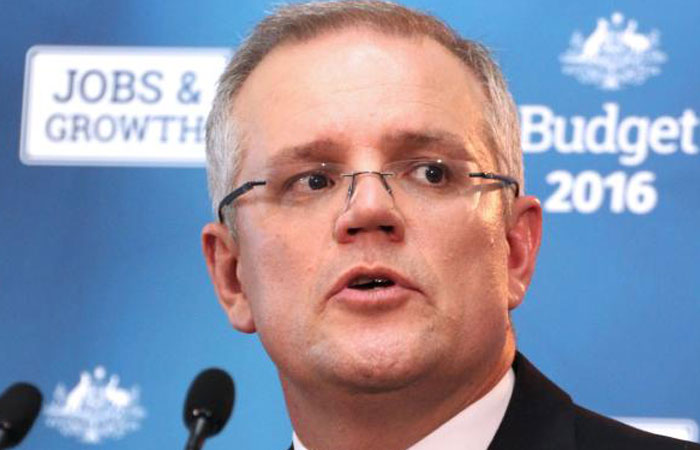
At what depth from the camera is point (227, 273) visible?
7.68ft

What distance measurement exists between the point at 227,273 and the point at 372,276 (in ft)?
1.44

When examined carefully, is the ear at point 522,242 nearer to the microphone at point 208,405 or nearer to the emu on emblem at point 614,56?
the microphone at point 208,405

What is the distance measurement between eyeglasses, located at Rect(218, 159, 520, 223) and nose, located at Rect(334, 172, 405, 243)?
1.0 inches

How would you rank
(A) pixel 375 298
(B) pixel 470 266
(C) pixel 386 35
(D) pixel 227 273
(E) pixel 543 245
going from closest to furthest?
1. (A) pixel 375 298
2. (B) pixel 470 266
3. (C) pixel 386 35
4. (D) pixel 227 273
5. (E) pixel 543 245

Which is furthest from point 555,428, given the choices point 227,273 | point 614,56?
point 614,56

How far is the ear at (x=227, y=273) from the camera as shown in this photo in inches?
90.0

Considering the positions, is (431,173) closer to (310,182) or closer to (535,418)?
(310,182)

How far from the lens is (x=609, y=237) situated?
10.7 ft

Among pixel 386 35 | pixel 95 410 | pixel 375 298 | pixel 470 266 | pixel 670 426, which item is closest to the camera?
pixel 375 298

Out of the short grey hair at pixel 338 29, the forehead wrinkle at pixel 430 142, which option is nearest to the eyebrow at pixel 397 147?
the forehead wrinkle at pixel 430 142

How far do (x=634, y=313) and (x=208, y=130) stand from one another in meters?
1.25

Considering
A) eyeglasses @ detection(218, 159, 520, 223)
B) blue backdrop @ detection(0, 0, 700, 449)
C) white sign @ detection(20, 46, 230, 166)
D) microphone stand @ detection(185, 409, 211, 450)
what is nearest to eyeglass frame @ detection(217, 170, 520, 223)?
eyeglasses @ detection(218, 159, 520, 223)

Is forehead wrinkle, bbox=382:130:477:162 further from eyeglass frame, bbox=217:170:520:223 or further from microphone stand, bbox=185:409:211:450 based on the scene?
microphone stand, bbox=185:409:211:450

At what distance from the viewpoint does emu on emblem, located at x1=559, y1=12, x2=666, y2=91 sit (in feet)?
10.8
